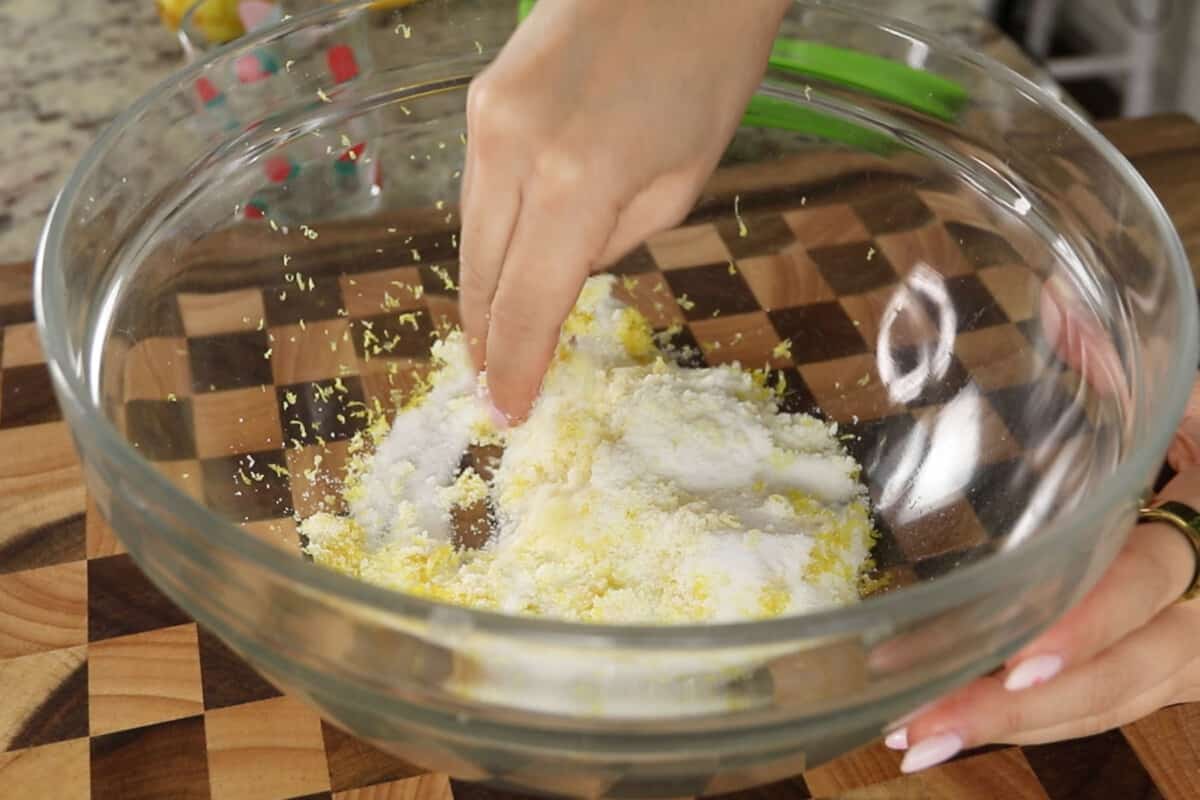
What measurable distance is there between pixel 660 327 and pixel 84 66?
87 centimetres

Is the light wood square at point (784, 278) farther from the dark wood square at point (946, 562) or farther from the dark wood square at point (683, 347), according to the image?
the dark wood square at point (946, 562)

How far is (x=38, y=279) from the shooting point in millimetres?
601

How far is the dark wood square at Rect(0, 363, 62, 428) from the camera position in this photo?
887 millimetres

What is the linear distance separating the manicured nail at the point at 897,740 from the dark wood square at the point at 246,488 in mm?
401

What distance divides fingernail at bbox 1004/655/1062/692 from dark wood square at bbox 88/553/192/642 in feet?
1.59

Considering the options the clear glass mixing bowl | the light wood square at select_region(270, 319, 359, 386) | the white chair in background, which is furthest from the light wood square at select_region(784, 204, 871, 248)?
the white chair in background

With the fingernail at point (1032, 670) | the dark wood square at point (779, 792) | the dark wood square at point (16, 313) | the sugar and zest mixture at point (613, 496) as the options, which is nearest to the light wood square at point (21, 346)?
the dark wood square at point (16, 313)

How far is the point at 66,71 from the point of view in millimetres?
1406

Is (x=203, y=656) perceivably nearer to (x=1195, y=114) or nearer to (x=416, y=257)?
(x=416, y=257)

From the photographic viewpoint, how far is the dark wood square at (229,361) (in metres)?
0.81

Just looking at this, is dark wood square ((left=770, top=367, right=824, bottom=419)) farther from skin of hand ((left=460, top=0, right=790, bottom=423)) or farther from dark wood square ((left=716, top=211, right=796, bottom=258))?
skin of hand ((left=460, top=0, right=790, bottom=423))

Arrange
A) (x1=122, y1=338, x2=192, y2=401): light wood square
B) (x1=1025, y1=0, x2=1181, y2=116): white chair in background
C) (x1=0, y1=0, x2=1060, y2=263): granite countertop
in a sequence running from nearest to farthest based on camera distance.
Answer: (x1=122, y1=338, x2=192, y2=401): light wood square, (x1=0, y1=0, x2=1060, y2=263): granite countertop, (x1=1025, y1=0, x2=1181, y2=116): white chair in background

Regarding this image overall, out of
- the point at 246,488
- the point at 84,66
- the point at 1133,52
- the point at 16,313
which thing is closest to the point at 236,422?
the point at 246,488

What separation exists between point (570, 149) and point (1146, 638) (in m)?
0.43
